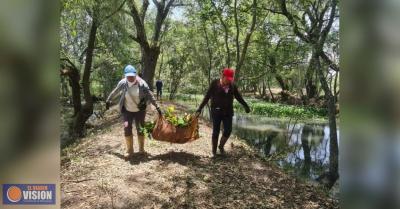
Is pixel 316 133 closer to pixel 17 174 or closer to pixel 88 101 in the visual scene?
pixel 88 101

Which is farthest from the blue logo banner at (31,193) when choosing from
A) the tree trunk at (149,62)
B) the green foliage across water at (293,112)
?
the green foliage across water at (293,112)

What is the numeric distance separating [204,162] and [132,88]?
6.38 feet

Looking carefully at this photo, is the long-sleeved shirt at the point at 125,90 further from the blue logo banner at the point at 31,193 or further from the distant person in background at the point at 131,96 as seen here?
the blue logo banner at the point at 31,193

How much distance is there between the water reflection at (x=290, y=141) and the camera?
45.0ft

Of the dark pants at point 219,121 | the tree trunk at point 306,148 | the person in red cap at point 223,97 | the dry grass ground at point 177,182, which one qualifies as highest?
the person in red cap at point 223,97

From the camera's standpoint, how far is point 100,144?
10195 mm

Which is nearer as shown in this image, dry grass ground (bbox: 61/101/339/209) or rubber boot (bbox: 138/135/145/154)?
dry grass ground (bbox: 61/101/339/209)

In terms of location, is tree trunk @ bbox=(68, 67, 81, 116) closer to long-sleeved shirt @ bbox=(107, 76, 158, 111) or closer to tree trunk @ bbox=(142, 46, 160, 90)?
tree trunk @ bbox=(142, 46, 160, 90)

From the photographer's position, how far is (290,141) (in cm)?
1841

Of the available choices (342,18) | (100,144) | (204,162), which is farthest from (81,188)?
(342,18)

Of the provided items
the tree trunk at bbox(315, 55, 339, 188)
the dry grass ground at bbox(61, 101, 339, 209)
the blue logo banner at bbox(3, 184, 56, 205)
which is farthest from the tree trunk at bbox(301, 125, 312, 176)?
the blue logo banner at bbox(3, 184, 56, 205)

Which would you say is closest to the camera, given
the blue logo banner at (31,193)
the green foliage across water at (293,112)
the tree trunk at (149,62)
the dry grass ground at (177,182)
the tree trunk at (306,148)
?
the blue logo banner at (31,193)

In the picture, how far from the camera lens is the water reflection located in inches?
540

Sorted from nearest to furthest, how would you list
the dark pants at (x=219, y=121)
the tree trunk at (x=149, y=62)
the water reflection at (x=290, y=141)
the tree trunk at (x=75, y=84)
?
the dark pants at (x=219, y=121)
the water reflection at (x=290, y=141)
the tree trunk at (x=75, y=84)
the tree trunk at (x=149, y=62)
